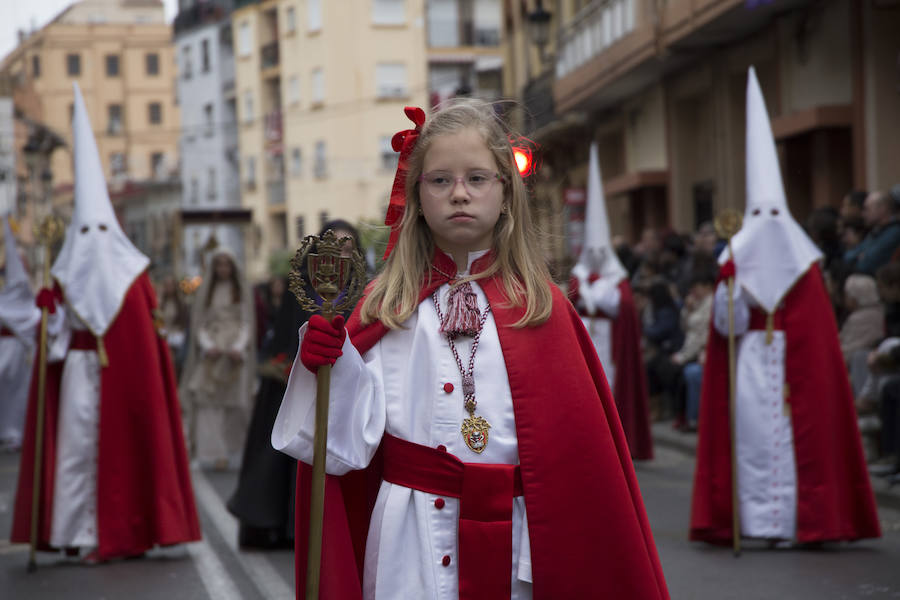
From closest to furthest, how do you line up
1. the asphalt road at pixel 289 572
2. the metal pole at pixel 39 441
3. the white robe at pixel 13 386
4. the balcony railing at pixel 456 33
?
1. the asphalt road at pixel 289 572
2. the metal pole at pixel 39 441
3. the white robe at pixel 13 386
4. the balcony railing at pixel 456 33

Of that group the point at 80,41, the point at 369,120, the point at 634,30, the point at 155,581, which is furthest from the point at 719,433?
the point at 80,41

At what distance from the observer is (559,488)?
3.78 m

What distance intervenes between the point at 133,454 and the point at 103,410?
1.01 feet

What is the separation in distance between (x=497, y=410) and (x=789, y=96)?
1474cm

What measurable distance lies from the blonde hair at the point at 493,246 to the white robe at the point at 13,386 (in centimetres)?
1248

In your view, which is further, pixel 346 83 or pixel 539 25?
pixel 346 83

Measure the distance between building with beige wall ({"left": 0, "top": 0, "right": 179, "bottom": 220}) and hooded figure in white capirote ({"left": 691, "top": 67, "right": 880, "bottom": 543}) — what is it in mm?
71329

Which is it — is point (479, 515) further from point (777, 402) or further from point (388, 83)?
point (388, 83)

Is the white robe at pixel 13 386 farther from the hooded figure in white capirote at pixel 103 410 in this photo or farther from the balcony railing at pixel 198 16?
the balcony railing at pixel 198 16

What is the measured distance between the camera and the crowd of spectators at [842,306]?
33.7 feet

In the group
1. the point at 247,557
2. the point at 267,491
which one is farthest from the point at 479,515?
the point at 267,491

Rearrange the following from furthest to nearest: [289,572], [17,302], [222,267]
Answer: [17,302]
[222,267]
[289,572]

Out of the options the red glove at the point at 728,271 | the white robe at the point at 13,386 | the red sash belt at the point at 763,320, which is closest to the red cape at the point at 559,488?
the red glove at the point at 728,271

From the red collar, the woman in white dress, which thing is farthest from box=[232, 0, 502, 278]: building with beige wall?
the red collar
